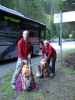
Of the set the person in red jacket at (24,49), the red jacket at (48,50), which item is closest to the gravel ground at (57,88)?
the red jacket at (48,50)

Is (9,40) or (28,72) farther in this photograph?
(9,40)

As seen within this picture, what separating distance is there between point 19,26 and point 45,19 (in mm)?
21327

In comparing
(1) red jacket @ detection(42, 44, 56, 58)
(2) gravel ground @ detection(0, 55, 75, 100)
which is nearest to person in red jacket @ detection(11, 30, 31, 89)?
(2) gravel ground @ detection(0, 55, 75, 100)

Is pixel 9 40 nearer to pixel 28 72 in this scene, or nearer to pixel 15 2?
pixel 28 72

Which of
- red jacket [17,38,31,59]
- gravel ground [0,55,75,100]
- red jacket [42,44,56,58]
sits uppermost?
red jacket [17,38,31,59]

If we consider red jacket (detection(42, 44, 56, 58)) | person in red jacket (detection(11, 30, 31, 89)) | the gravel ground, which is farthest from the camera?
red jacket (detection(42, 44, 56, 58))

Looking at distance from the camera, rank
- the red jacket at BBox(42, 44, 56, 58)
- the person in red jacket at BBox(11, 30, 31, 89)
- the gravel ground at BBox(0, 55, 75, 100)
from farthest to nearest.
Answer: the red jacket at BBox(42, 44, 56, 58), the person in red jacket at BBox(11, 30, 31, 89), the gravel ground at BBox(0, 55, 75, 100)

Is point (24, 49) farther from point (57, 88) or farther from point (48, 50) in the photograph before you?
point (48, 50)

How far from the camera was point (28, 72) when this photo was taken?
31.6 feet

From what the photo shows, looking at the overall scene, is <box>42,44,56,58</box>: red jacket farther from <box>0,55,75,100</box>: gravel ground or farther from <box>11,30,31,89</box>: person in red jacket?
<box>11,30,31,89</box>: person in red jacket

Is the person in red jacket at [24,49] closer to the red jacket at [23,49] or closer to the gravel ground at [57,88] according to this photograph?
the red jacket at [23,49]

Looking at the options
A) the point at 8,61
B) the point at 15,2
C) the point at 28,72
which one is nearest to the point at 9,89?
the point at 28,72

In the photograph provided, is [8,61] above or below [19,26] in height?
below

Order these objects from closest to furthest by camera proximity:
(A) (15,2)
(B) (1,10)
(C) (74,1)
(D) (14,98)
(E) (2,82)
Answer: (D) (14,98) < (E) (2,82) < (B) (1,10) < (C) (74,1) < (A) (15,2)
